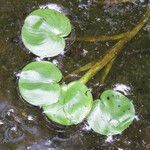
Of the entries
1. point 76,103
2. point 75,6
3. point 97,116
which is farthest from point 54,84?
point 75,6

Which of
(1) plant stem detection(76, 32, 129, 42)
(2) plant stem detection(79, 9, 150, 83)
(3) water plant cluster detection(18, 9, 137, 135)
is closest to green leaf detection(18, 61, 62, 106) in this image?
(3) water plant cluster detection(18, 9, 137, 135)

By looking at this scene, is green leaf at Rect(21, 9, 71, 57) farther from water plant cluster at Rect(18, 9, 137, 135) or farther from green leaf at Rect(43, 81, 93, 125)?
green leaf at Rect(43, 81, 93, 125)

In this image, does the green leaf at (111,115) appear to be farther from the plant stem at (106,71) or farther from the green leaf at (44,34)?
the green leaf at (44,34)

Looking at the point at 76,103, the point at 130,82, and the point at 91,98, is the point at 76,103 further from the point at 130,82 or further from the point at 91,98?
the point at 130,82

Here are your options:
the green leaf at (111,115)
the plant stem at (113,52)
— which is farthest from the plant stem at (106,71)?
the green leaf at (111,115)

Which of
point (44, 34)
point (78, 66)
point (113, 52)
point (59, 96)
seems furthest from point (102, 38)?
point (59, 96)

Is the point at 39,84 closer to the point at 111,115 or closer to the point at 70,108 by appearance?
the point at 70,108
